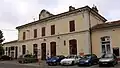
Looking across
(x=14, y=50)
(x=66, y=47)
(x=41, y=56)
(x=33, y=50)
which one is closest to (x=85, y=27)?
(x=66, y=47)

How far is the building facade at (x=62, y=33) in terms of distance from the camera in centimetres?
3020

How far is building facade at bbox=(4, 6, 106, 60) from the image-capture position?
30203 mm

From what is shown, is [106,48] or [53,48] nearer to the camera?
[106,48]

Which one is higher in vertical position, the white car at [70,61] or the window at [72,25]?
the window at [72,25]

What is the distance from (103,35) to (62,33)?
7.34m

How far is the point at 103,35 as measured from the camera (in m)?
28.5

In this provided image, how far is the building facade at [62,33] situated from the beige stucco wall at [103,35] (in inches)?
18.6

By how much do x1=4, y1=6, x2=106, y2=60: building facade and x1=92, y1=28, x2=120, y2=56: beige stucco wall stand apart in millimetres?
472

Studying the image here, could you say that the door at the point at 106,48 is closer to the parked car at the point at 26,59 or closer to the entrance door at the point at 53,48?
the entrance door at the point at 53,48

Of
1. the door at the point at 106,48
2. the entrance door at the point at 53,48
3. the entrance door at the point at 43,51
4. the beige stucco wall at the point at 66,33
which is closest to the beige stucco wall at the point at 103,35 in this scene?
the door at the point at 106,48

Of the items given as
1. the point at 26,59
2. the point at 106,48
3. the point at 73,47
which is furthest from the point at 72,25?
the point at 26,59

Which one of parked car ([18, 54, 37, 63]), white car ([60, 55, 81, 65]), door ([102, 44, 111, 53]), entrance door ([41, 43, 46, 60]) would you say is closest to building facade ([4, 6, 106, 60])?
entrance door ([41, 43, 46, 60])

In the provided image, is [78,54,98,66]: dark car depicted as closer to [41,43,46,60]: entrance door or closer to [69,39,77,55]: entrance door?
[69,39,77,55]: entrance door

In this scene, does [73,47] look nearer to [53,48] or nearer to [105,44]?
[53,48]
